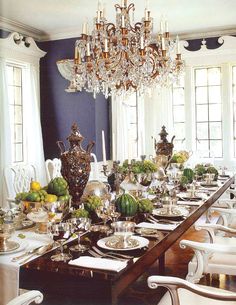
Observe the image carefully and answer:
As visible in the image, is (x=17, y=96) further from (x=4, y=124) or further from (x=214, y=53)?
(x=214, y=53)

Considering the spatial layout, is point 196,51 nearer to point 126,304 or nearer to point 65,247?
point 126,304

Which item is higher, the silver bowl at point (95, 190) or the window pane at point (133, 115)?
the window pane at point (133, 115)

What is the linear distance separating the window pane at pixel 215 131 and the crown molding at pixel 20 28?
2666mm

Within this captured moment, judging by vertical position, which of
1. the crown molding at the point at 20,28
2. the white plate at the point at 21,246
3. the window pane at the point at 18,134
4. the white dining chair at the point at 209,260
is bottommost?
the white dining chair at the point at 209,260

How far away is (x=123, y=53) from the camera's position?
3363 mm

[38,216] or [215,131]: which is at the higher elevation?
[215,131]

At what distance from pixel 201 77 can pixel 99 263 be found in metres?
→ 4.68

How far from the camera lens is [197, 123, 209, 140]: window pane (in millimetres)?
5676

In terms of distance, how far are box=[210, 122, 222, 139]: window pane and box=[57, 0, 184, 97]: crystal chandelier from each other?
6.58 feet

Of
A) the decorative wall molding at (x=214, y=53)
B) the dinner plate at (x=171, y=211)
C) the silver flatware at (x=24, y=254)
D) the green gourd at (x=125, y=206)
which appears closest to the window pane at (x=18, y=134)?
the decorative wall molding at (x=214, y=53)

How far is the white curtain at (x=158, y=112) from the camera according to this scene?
568 cm

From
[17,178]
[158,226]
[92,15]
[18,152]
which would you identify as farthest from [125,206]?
[18,152]

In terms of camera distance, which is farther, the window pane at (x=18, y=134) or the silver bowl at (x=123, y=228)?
the window pane at (x=18, y=134)

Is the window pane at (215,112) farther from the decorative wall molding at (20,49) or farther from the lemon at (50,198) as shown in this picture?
the lemon at (50,198)
